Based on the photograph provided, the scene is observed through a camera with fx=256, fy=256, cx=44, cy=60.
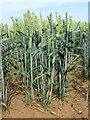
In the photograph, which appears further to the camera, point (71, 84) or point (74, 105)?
point (71, 84)

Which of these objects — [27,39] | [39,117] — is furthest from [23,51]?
[39,117]

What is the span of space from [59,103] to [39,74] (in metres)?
0.36

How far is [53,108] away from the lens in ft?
7.92

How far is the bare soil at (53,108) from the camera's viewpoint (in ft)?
7.71

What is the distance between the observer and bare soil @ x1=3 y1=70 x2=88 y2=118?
7.71ft

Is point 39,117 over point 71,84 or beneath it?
beneath

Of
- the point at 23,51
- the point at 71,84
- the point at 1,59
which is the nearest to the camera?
the point at 1,59

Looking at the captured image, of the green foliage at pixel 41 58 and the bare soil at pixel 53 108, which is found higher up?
the green foliage at pixel 41 58

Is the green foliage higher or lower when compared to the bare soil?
higher

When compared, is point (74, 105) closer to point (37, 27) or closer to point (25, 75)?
point (25, 75)

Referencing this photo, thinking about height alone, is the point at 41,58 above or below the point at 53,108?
above

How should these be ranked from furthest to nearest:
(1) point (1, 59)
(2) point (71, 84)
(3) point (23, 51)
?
(2) point (71, 84), (3) point (23, 51), (1) point (1, 59)

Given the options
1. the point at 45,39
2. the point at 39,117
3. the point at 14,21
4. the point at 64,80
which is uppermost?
the point at 14,21

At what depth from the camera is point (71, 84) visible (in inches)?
112
